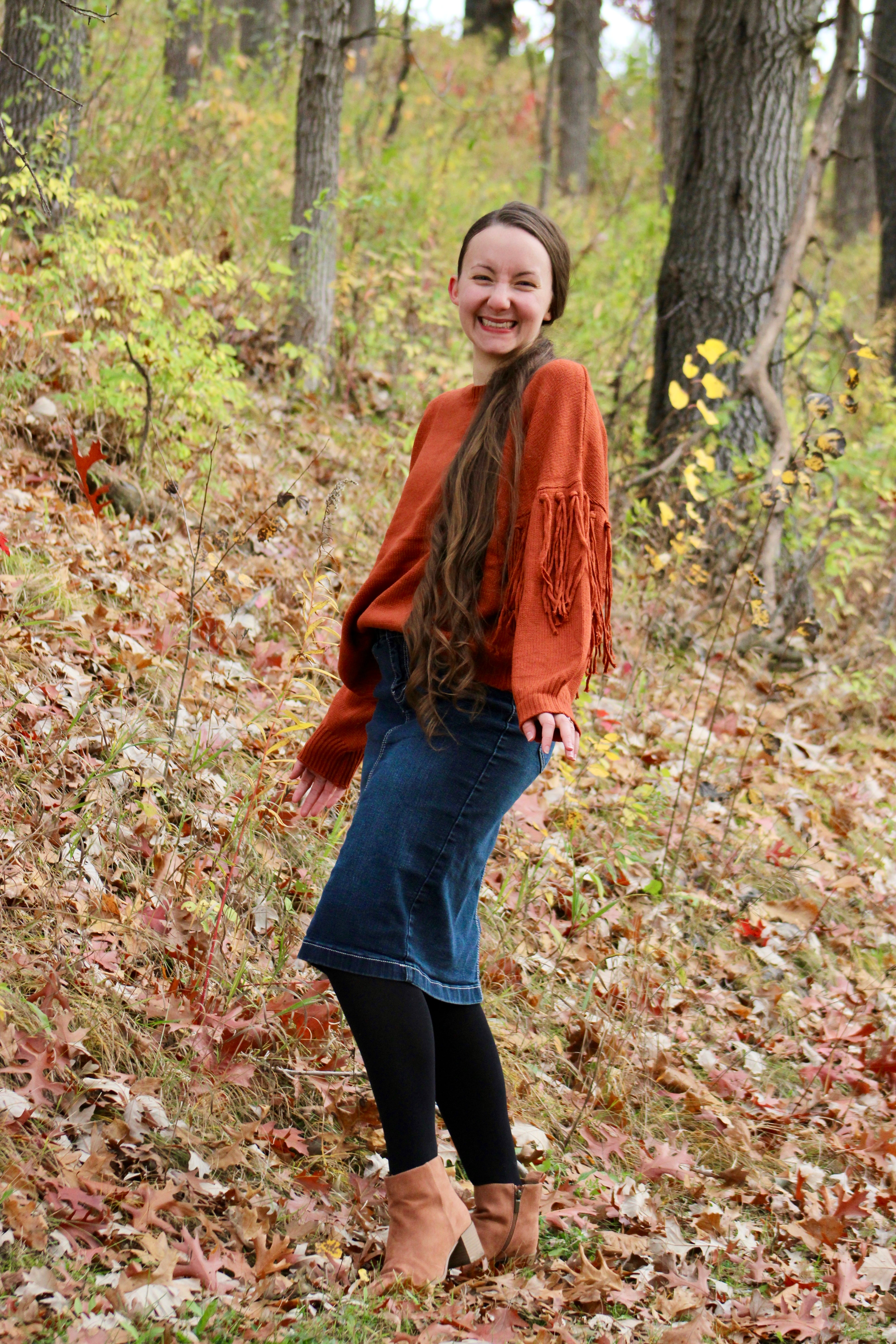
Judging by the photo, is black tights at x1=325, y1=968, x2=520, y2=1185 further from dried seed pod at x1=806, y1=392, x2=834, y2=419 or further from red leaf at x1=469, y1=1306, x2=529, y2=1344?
dried seed pod at x1=806, y1=392, x2=834, y2=419

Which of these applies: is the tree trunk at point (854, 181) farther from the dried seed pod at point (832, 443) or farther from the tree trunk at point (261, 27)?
the dried seed pod at point (832, 443)

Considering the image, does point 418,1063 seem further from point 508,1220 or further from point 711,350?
point 711,350

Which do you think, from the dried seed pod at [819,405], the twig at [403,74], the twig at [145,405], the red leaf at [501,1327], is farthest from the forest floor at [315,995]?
the twig at [403,74]

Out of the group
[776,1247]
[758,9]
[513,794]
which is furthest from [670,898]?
[758,9]

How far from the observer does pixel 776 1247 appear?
277 centimetres

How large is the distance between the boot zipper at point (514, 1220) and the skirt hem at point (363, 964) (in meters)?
0.53

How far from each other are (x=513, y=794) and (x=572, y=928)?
5.26 ft

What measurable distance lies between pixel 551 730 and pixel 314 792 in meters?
0.81

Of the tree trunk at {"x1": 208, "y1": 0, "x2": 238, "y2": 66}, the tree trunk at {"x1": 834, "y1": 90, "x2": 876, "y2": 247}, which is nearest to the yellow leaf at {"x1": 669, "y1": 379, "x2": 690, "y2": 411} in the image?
the tree trunk at {"x1": 208, "y1": 0, "x2": 238, "y2": 66}

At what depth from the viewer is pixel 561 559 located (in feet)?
6.59

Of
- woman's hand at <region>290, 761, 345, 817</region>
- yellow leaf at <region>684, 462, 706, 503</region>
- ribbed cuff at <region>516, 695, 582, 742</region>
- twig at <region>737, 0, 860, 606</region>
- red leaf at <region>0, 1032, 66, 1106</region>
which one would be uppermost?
twig at <region>737, 0, 860, 606</region>

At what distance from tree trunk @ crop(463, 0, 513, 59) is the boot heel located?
18142 millimetres

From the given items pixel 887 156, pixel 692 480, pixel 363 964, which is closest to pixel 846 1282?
pixel 363 964

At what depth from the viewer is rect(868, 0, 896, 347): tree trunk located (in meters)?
10.8
